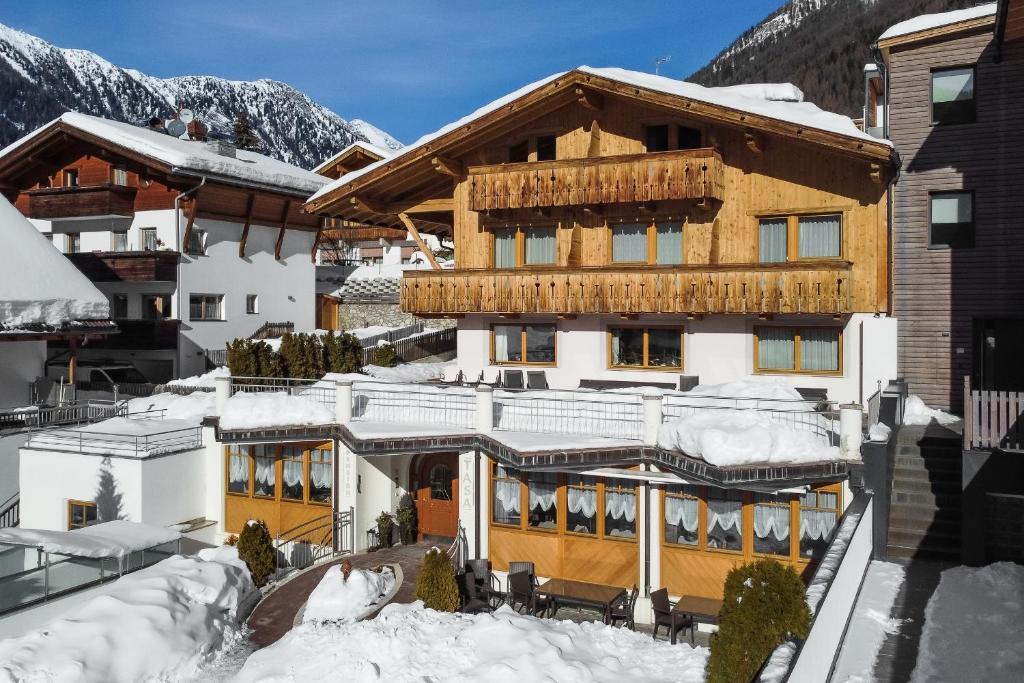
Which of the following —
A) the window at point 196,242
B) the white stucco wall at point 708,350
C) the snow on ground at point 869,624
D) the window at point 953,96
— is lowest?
the snow on ground at point 869,624

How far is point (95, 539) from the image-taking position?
16.8m

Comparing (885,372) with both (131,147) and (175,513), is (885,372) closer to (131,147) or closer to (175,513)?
(175,513)

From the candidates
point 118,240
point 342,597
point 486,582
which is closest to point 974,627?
point 486,582

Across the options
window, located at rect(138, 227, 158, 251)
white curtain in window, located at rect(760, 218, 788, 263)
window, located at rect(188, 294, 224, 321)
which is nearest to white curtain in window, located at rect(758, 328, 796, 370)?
white curtain in window, located at rect(760, 218, 788, 263)

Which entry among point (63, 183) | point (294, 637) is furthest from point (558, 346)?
point (63, 183)

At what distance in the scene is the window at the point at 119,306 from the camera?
34719 millimetres

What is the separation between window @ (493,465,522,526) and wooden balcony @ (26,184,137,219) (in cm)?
2338

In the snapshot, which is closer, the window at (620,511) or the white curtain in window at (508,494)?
the window at (620,511)

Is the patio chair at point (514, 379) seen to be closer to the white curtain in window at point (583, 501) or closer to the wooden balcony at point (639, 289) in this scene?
the wooden balcony at point (639, 289)

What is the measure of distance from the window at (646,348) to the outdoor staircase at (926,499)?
615 centimetres

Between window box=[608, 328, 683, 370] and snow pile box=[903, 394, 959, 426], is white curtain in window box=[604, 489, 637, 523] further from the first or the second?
snow pile box=[903, 394, 959, 426]

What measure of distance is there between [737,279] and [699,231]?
85.8 inches

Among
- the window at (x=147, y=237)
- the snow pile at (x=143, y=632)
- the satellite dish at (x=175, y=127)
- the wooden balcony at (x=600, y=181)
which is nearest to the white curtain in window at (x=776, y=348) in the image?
the wooden balcony at (x=600, y=181)

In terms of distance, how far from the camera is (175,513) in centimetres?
2131
